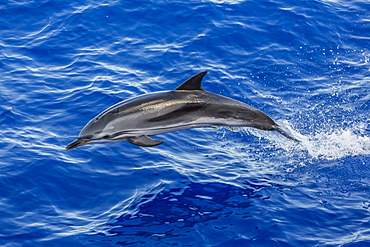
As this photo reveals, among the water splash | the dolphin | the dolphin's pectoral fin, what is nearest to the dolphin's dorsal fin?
the dolphin

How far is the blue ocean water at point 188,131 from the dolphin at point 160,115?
5.01 feet

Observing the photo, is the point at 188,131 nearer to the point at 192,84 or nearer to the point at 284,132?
the point at 284,132

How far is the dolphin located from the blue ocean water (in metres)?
1.53

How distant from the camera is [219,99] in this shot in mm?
8984

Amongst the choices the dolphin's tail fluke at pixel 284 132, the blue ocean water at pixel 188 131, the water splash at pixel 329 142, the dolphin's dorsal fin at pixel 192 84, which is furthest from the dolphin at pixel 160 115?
the water splash at pixel 329 142

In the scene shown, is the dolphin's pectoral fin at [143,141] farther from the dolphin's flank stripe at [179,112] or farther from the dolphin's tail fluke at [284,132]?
the dolphin's tail fluke at [284,132]

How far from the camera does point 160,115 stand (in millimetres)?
8680

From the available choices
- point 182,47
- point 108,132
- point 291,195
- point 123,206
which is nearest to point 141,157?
point 123,206

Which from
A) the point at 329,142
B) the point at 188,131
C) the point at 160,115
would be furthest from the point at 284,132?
the point at 188,131

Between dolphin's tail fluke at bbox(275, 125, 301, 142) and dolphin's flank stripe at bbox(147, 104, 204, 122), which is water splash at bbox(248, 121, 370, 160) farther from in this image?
dolphin's flank stripe at bbox(147, 104, 204, 122)

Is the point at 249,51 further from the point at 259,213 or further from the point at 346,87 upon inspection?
the point at 259,213

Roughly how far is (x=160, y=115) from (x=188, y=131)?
12.2 ft

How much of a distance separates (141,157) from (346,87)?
21.3 ft

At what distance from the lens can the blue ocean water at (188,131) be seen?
916 cm
